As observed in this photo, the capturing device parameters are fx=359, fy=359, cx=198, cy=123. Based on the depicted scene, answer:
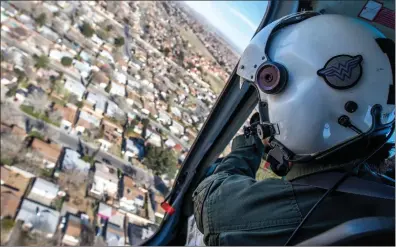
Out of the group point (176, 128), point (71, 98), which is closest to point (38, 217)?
point (71, 98)

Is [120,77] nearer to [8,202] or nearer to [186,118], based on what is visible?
[186,118]

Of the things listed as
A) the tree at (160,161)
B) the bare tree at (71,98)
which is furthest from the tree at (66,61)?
the tree at (160,161)

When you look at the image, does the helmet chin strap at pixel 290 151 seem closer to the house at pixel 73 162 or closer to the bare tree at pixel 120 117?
the house at pixel 73 162

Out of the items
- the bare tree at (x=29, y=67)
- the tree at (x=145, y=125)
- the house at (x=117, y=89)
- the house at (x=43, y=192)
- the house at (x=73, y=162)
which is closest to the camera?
the house at (x=43, y=192)

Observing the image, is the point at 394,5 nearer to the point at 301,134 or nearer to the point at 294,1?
the point at 294,1

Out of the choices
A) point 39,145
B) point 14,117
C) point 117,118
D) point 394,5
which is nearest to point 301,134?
point 394,5

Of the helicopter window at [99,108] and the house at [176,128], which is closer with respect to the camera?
the helicopter window at [99,108]

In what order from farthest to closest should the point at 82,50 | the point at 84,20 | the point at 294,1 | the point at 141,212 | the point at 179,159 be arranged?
the point at 84,20
the point at 82,50
the point at 179,159
the point at 141,212
the point at 294,1
